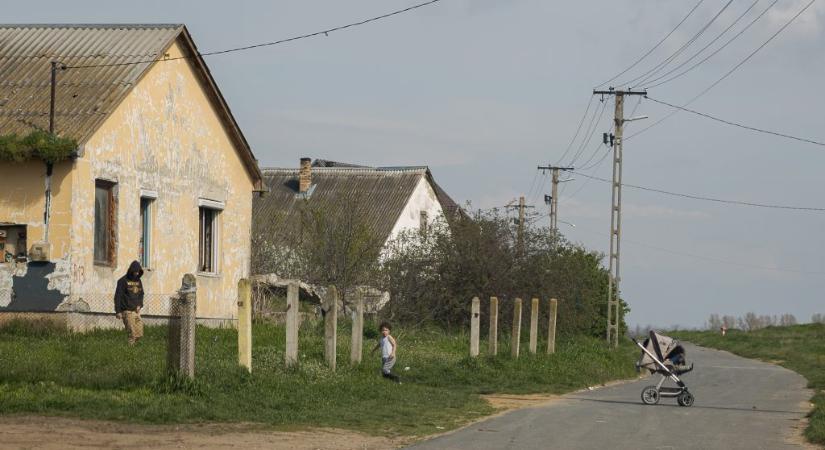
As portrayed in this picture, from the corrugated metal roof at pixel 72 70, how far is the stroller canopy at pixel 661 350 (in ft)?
38.6

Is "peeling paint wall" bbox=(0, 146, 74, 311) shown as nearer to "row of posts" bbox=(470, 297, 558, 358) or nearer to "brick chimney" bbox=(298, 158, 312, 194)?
"row of posts" bbox=(470, 297, 558, 358)

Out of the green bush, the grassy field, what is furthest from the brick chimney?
the green bush

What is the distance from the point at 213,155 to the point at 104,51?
4000mm

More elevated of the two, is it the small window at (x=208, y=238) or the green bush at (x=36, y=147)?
the green bush at (x=36, y=147)

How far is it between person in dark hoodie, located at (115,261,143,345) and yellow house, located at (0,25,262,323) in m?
1.64

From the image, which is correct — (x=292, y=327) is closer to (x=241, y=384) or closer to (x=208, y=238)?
(x=241, y=384)

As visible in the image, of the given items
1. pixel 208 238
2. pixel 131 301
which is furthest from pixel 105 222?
pixel 208 238

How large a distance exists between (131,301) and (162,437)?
10.1m

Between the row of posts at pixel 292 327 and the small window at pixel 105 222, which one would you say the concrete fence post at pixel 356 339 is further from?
the small window at pixel 105 222

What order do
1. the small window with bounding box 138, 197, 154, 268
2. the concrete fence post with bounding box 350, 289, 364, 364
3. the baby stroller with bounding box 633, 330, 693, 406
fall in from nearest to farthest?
the baby stroller with bounding box 633, 330, 693, 406 < the concrete fence post with bounding box 350, 289, 364, 364 < the small window with bounding box 138, 197, 154, 268

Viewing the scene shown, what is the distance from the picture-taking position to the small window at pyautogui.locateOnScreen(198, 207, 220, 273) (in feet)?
102

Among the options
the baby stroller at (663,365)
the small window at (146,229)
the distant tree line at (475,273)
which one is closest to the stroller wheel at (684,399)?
the baby stroller at (663,365)

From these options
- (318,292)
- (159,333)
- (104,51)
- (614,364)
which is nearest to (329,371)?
(159,333)

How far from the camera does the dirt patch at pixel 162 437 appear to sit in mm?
12836
